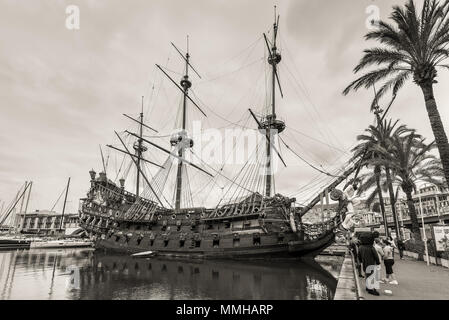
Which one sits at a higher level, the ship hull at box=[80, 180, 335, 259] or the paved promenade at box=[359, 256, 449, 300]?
the ship hull at box=[80, 180, 335, 259]

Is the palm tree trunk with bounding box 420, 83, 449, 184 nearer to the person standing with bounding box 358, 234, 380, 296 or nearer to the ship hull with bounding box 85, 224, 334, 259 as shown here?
the person standing with bounding box 358, 234, 380, 296

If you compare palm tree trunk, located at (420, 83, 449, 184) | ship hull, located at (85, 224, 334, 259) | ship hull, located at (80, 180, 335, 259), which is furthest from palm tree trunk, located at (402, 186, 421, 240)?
palm tree trunk, located at (420, 83, 449, 184)

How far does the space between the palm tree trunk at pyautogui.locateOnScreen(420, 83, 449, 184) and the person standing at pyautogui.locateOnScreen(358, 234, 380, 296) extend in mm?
7568

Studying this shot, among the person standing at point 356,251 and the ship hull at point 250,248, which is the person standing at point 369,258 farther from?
the ship hull at point 250,248

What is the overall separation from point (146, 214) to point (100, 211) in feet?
40.7

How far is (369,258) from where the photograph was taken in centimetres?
795

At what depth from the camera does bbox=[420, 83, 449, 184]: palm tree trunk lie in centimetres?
1238

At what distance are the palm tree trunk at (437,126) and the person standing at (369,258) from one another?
7.57 meters

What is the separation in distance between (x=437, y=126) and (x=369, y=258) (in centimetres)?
952

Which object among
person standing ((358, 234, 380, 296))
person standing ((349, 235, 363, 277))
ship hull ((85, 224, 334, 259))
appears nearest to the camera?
person standing ((358, 234, 380, 296))

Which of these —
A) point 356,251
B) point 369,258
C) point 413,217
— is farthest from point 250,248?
point 369,258

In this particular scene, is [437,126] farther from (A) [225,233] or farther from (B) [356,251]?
(A) [225,233]

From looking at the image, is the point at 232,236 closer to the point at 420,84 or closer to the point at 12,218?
the point at 420,84

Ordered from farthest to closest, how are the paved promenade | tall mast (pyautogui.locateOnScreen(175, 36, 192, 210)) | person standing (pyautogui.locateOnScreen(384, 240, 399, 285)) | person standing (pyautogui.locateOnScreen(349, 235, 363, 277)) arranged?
tall mast (pyautogui.locateOnScreen(175, 36, 192, 210)) → person standing (pyautogui.locateOnScreen(349, 235, 363, 277)) → person standing (pyautogui.locateOnScreen(384, 240, 399, 285)) → the paved promenade
